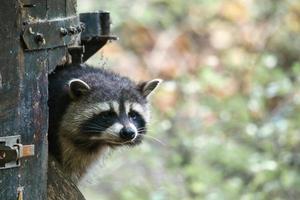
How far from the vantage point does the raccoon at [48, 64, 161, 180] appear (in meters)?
4.96

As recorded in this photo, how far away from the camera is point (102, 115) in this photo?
16.9 feet

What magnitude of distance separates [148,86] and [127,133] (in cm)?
53

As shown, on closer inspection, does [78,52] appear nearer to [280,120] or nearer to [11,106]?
[11,106]

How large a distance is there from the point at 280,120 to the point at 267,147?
45 cm

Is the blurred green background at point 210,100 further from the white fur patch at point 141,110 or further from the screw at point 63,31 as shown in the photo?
the screw at point 63,31

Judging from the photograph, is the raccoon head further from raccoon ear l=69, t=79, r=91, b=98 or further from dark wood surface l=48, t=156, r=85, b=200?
dark wood surface l=48, t=156, r=85, b=200

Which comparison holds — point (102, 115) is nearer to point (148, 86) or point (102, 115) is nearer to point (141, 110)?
point (141, 110)

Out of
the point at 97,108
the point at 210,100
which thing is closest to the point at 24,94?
the point at 97,108

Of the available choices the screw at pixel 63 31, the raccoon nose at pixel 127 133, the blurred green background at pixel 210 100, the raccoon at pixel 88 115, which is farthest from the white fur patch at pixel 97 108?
the screw at pixel 63 31

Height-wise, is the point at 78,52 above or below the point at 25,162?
above

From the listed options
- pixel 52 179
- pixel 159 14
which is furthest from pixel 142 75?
pixel 52 179

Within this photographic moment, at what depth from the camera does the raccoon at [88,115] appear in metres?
4.96

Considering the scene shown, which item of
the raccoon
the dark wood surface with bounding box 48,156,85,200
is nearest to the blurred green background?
the raccoon

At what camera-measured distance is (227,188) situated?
8.19m
